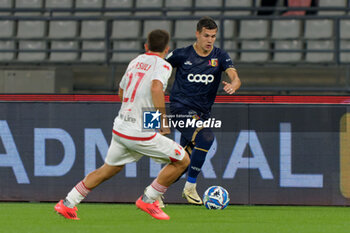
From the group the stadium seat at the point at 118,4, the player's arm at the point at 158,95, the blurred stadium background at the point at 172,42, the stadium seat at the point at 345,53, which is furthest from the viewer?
the stadium seat at the point at 118,4

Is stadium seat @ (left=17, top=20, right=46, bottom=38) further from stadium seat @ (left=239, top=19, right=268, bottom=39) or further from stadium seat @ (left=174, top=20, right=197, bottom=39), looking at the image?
stadium seat @ (left=239, top=19, right=268, bottom=39)

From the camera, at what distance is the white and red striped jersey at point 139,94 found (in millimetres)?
6367

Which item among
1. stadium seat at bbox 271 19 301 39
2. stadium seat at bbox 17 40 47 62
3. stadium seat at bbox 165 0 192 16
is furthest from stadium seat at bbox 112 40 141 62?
stadium seat at bbox 271 19 301 39

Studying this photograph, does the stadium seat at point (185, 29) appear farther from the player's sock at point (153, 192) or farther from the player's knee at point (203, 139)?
the player's sock at point (153, 192)

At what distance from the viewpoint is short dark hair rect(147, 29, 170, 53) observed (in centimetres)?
648

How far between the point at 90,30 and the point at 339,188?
7.88 meters

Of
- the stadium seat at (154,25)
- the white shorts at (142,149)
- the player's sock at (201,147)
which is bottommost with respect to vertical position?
the player's sock at (201,147)

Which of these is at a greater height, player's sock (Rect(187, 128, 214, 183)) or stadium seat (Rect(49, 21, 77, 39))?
stadium seat (Rect(49, 21, 77, 39))

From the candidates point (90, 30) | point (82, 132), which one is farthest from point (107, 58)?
point (82, 132)

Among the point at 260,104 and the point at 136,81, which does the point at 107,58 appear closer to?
the point at 260,104

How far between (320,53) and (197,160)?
22.5 feet

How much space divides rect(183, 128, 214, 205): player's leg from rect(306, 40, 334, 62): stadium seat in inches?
259

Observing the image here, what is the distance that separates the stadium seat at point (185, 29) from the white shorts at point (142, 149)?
820cm

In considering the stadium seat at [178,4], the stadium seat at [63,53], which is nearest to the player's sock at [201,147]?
the stadium seat at [63,53]
